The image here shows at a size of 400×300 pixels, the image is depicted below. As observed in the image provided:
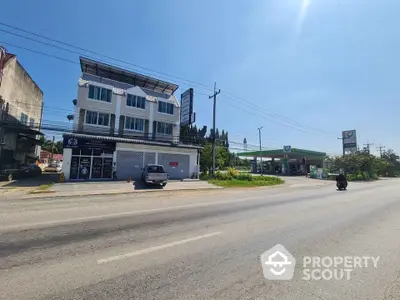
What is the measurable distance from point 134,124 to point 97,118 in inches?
203

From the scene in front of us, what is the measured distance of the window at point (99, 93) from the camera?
1136 inches

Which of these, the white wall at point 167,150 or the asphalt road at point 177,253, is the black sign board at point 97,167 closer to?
the white wall at point 167,150

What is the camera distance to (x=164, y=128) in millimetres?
34812

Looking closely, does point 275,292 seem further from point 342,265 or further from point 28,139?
point 28,139

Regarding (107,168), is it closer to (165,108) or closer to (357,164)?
(165,108)

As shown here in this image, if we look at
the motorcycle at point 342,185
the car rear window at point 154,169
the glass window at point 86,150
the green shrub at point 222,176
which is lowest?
the motorcycle at point 342,185

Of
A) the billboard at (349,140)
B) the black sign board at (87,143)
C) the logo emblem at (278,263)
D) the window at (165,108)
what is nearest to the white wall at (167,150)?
the black sign board at (87,143)

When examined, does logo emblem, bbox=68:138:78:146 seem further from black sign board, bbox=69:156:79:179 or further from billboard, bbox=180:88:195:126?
billboard, bbox=180:88:195:126

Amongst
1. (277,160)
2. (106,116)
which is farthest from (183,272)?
(277,160)

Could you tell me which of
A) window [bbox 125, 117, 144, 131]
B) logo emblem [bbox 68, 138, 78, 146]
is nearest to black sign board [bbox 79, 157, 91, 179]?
logo emblem [bbox 68, 138, 78, 146]

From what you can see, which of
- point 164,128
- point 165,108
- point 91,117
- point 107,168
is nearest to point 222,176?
point 164,128

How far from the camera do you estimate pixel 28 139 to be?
30297 millimetres

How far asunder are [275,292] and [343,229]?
522 centimetres

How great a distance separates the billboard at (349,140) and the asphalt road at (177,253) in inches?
2284
